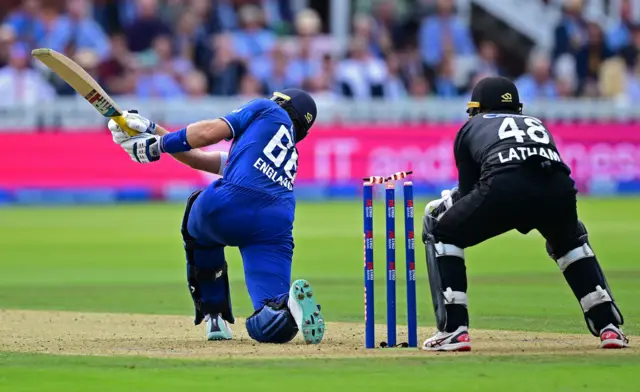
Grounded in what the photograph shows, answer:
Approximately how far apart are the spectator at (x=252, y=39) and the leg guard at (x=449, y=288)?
60.8 feet

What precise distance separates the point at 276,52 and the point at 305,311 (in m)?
17.5

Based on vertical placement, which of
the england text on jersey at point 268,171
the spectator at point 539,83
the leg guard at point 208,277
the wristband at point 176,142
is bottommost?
the leg guard at point 208,277

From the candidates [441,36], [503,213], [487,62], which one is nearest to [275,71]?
[441,36]

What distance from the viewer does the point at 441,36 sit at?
29.3 meters

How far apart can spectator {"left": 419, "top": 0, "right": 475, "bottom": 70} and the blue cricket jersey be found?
64.0ft

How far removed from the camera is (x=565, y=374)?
310 inches

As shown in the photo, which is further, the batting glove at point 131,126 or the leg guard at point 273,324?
the batting glove at point 131,126

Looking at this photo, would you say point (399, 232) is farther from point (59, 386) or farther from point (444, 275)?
point (59, 386)

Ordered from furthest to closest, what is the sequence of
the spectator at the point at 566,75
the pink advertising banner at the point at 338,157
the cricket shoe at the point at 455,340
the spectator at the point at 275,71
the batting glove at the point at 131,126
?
the spectator at the point at 566,75 < the spectator at the point at 275,71 < the pink advertising banner at the point at 338,157 < the batting glove at the point at 131,126 < the cricket shoe at the point at 455,340

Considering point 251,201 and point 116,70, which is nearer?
point 251,201

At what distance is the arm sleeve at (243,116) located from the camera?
9711mm

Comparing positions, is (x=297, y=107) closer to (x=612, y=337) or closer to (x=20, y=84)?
(x=612, y=337)

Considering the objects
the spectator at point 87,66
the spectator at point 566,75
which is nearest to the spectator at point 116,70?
the spectator at point 87,66

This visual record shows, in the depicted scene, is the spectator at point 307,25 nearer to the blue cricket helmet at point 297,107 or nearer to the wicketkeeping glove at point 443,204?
the blue cricket helmet at point 297,107
